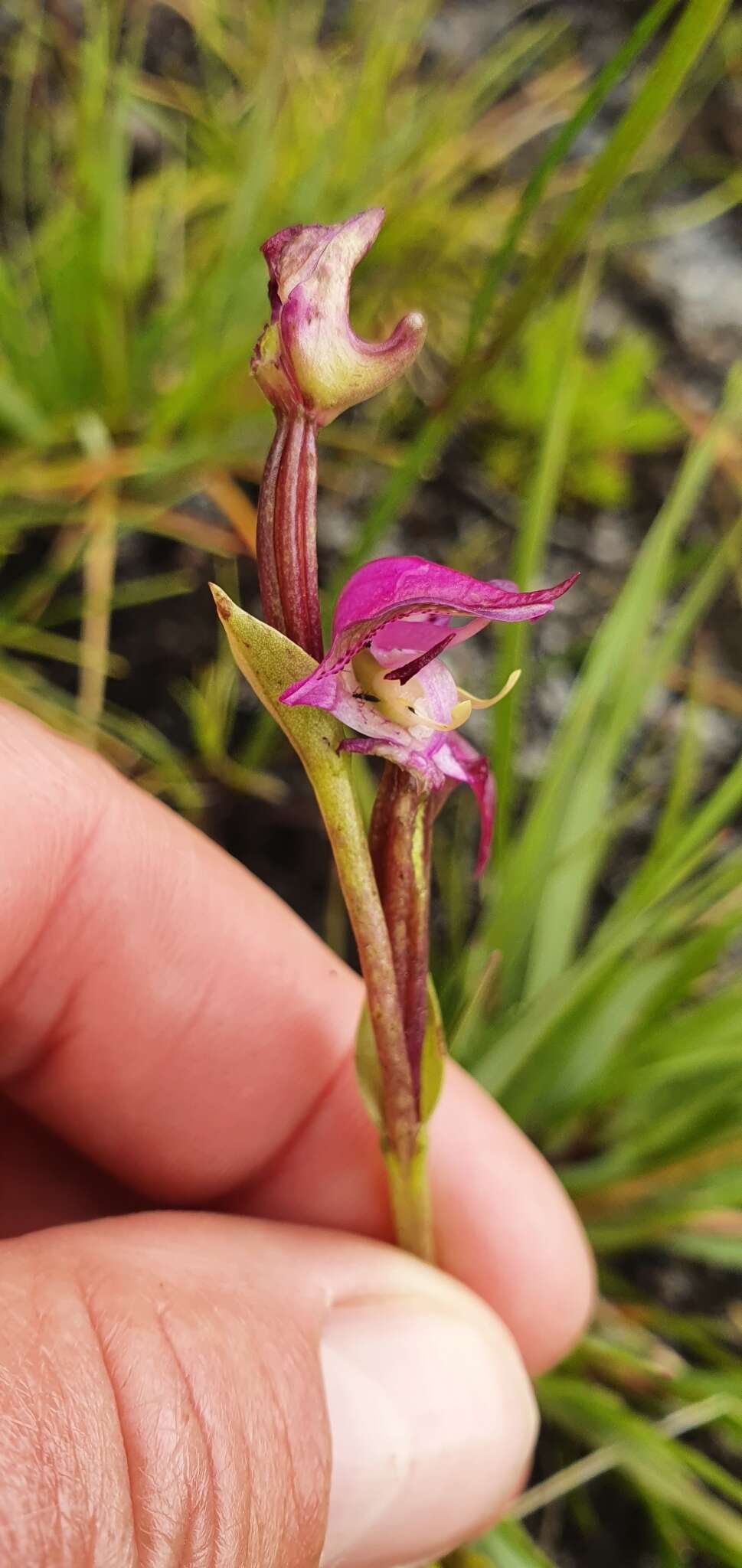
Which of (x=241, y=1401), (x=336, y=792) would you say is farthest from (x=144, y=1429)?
(x=336, y=792)

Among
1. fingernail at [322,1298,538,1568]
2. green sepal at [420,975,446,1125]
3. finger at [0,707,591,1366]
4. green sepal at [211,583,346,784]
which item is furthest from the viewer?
finger at [0,707,591,1366]

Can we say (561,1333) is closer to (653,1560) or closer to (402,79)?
(653,1560)

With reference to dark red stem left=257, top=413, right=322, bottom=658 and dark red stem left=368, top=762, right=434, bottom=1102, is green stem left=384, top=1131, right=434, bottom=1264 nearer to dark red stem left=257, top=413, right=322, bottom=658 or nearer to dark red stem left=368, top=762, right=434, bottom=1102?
dark red stem left=368, top=762, right=434, bottom=1102

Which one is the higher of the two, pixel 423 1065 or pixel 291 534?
pixel 291 534

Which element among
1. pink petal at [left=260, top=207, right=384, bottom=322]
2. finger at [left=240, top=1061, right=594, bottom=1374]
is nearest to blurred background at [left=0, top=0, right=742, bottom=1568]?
finger at [left=240, top=1061, right=594, bottom=1374]

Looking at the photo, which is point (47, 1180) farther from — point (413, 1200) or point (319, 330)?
point (319, 330)
